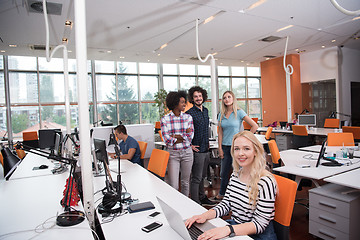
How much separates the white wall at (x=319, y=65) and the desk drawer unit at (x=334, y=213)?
8.50 m

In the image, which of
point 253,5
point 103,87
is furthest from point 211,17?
point 103,87

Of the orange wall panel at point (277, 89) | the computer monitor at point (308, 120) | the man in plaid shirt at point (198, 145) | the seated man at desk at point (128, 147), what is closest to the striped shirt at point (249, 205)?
the man in plaid shirt at point (198, 145)

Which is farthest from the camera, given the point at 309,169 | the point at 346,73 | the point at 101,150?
the point at 346,73

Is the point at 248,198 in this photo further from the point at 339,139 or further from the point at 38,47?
the point at 38,47

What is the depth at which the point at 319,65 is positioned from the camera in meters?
9.92

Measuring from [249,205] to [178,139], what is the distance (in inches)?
62.5

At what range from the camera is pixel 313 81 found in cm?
1012

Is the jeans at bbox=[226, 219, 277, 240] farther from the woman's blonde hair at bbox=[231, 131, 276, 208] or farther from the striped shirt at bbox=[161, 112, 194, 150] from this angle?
the striped shirt at bbox=[161, 112, 194, 150]

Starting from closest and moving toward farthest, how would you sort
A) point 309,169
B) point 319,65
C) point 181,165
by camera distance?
point 309,169
point 181,165
point 319,65

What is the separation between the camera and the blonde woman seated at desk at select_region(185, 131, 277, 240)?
1545 mm

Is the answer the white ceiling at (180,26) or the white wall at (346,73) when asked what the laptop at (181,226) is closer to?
the white ceiling at (180,26)

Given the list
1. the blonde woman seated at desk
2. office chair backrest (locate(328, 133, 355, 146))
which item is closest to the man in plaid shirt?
the blonde woman seated at desk

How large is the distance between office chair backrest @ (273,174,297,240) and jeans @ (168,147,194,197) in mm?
1585

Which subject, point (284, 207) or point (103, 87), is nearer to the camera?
point (284, 207)
